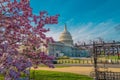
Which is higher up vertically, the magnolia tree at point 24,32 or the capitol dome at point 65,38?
the capitol dome at point 65,38

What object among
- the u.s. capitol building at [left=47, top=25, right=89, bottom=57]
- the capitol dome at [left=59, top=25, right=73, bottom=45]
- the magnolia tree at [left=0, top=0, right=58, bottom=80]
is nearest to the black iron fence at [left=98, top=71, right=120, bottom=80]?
the magnolia tree at [left=0, top=0, right=58, bottom=80]

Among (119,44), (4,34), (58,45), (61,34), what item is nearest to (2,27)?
(4,34)

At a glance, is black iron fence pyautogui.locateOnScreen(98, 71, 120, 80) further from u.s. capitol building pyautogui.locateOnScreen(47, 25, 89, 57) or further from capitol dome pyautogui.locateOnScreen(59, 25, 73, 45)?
capitol dome pyautogui.locateOnScreen(59, 25, 73, 45)

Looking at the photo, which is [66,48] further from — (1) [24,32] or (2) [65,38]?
(1) [24,32]

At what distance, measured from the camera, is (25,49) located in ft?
25.0

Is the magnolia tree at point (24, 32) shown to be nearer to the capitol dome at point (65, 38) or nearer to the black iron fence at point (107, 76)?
the black iron fence at point (107, 76)

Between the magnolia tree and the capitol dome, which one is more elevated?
the capitol dome

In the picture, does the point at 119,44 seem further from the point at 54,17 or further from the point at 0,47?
the point at 0,47

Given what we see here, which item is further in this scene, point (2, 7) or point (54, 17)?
point (54, 17)

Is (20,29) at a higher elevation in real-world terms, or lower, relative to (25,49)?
higher

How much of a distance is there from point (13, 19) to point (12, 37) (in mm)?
519

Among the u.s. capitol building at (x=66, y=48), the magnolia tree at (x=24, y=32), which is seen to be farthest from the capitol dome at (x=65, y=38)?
the magnolia tree at (x=24, y=32)

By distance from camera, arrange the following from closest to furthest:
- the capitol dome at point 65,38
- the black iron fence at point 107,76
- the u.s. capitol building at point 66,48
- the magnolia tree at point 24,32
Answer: the magnolia tree at point 24,32
the black iron fence at point 107,76
the u.s. capitol building at point 66,48
the capitol dome at point 65,38

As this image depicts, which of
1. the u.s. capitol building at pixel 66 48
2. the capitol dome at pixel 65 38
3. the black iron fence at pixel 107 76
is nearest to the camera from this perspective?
the black iron fence at pixel 107 76
